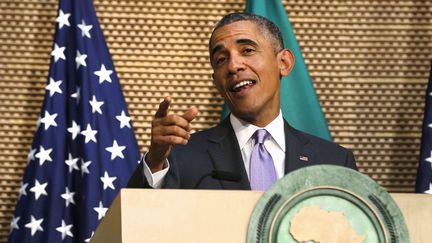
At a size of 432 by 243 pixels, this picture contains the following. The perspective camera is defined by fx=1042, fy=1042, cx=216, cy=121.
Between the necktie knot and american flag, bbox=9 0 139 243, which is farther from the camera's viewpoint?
american flag, bbox=9 0 139 243

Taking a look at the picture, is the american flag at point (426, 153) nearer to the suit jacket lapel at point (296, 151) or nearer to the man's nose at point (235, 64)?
the suit jacket lapel at point (296, 151)

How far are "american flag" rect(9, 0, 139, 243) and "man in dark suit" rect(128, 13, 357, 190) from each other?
1.34m

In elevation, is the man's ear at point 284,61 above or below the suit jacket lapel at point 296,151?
above

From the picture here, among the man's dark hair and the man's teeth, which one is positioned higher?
the man's dark hair

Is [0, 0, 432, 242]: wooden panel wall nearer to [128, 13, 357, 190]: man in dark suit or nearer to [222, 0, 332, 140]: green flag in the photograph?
[222, 0, 332, 140]: green flag

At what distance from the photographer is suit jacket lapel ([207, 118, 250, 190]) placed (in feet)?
10.8

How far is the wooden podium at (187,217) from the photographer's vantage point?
95.6 inches

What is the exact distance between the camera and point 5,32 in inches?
209

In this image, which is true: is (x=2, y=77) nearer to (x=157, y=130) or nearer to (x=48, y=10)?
(x=48, y=10)

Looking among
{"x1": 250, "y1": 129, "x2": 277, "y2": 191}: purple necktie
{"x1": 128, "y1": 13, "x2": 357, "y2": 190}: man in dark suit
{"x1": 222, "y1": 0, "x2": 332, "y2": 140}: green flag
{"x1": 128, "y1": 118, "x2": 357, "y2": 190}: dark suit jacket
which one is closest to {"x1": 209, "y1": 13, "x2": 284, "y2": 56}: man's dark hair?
{"x1": 128, "y1": 13, "x2": 357, "y2": 190}: man in dark suit

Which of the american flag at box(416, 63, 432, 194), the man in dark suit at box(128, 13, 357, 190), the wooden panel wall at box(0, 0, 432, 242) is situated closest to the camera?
the man in dark suit at box(128, 13, 357, 190)

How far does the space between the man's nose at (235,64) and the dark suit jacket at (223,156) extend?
184mm

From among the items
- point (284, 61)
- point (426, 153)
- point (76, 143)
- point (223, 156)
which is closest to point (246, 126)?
point (223, 156)

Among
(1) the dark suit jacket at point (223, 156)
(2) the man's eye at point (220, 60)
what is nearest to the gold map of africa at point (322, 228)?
(1) the dark suit jacket at point (223, 156)
